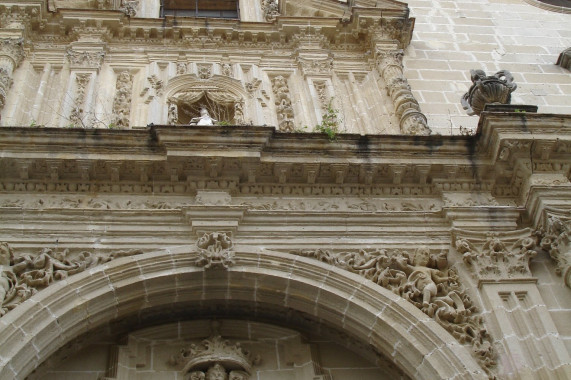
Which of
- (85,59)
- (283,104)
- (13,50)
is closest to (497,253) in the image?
(283,104)

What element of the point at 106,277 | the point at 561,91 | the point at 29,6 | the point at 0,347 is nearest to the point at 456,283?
the point at 106,277

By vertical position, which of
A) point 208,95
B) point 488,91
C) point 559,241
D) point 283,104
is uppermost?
point 208,95

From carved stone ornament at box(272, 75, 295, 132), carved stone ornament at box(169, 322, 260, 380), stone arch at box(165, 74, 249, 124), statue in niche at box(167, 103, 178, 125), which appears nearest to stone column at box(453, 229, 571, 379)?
carved stone ornament at box(169, 322, 260, 380)

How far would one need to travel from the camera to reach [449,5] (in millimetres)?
15477

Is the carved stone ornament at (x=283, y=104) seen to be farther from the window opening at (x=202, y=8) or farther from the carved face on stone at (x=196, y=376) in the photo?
the carved face on stone at (x=196, y=376)

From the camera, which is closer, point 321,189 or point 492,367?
point 492,367

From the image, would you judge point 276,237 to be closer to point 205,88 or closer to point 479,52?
point 205,88

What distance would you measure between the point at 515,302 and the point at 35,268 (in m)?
4.98

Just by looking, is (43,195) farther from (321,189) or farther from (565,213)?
(565,213)

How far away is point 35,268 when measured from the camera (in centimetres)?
839

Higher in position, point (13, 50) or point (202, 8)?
point (202, 8)

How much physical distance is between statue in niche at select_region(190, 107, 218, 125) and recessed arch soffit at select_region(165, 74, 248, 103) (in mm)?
651

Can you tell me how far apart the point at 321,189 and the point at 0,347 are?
4068 mm

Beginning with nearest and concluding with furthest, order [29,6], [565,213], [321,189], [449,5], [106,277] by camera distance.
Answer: [106,277] < [565,213] < [321,189] < [29,6] < [449,5]
